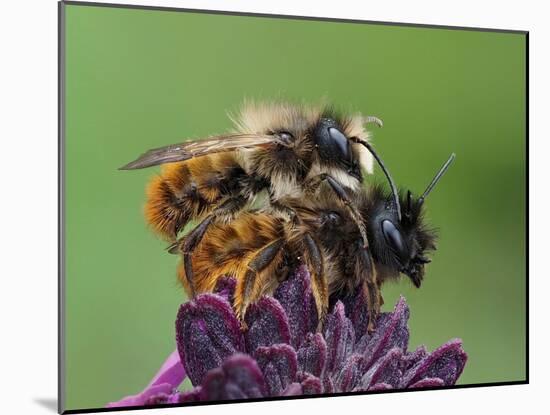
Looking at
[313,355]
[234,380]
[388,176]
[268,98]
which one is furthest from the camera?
[268,98]

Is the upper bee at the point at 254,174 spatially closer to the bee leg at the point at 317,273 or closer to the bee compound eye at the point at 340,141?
the bee compound eye at the point at 340,141

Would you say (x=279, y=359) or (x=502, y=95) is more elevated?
(x=502, y=95)

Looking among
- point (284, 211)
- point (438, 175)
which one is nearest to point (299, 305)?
point (284, 211)

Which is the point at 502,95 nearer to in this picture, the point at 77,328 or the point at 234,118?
the point at 234,118

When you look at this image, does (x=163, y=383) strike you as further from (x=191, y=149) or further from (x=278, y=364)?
(x=191, y=149)

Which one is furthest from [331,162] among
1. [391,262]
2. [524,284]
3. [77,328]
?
[524,284]

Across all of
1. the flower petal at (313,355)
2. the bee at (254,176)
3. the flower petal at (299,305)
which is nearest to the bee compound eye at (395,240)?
the bee at (254,176)

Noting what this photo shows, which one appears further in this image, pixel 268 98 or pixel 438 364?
pixel 268 98
